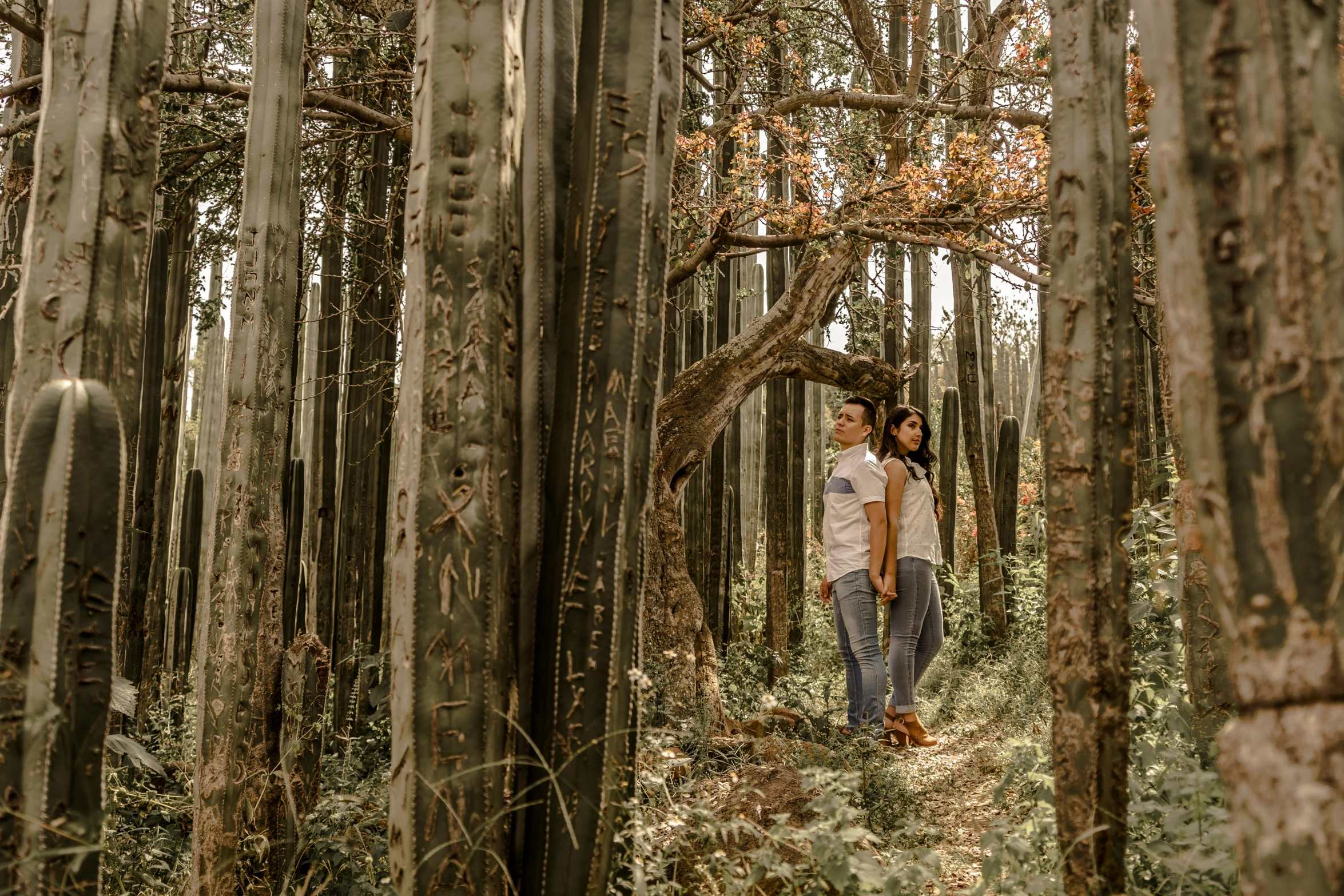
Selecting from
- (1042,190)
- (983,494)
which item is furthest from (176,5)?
(983,494)

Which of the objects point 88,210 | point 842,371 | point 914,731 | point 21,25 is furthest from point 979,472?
point 88,210

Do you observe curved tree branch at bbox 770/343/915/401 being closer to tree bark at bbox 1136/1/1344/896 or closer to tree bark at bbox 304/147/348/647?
tree bark at bbox 304/147/348/647

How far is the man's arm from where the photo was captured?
4.69 meters

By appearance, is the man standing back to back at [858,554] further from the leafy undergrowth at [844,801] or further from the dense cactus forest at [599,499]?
the leafy undergrowth at [844,801]

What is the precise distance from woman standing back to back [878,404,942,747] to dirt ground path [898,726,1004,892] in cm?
22

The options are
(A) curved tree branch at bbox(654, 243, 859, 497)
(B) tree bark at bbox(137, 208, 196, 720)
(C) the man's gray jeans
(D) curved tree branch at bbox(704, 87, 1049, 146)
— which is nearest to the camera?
(C) the man's gray jeans

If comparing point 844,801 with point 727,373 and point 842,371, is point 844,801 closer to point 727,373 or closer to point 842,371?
point 727,373

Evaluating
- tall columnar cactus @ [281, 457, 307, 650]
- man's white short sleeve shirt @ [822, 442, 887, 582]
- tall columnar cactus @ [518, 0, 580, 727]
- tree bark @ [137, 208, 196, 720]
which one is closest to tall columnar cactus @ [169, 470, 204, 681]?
tree bark @ [137, 208, 196, 720]

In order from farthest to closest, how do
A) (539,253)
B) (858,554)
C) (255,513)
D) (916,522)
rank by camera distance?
(916,522), (858,554), (255,513), (539,253)

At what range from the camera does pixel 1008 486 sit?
880cm

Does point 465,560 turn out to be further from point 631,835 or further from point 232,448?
point 232,448

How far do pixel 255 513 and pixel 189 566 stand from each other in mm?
5831

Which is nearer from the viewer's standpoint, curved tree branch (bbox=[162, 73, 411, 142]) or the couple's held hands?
curved tree branch (bbox=[162, 73, 411, 142])

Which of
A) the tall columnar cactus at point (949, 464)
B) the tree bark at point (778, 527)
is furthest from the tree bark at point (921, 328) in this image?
the tree bark at point (778, 527)
